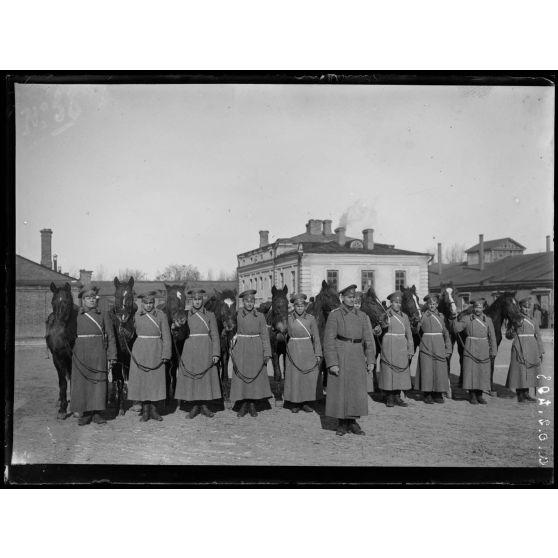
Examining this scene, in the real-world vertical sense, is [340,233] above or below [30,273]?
above

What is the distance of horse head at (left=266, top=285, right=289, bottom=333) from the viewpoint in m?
7.14

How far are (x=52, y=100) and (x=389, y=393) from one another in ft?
19.3

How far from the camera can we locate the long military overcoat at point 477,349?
740 centimetres

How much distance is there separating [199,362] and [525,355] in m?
4.41

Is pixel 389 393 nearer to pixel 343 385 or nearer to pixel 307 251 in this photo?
pixel 343 385

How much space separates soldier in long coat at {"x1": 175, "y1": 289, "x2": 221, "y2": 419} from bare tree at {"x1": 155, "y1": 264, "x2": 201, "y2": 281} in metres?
0.22

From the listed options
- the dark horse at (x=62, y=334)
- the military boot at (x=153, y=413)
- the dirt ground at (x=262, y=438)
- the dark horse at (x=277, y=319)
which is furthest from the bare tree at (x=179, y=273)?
the dirt ground at (x=262, y=438)

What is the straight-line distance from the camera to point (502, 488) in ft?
20.3

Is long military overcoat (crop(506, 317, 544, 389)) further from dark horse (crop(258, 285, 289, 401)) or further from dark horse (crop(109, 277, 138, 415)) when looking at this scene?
dark horse (crop(109, 277, 138, 415))

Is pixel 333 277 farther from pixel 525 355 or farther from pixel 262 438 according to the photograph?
pixel 525 355

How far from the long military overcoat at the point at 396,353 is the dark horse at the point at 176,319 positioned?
289 centimetres

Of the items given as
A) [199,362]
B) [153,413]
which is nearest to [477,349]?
[199,362]

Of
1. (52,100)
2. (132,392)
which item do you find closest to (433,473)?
(132,392)

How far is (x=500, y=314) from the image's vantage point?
299 inches
